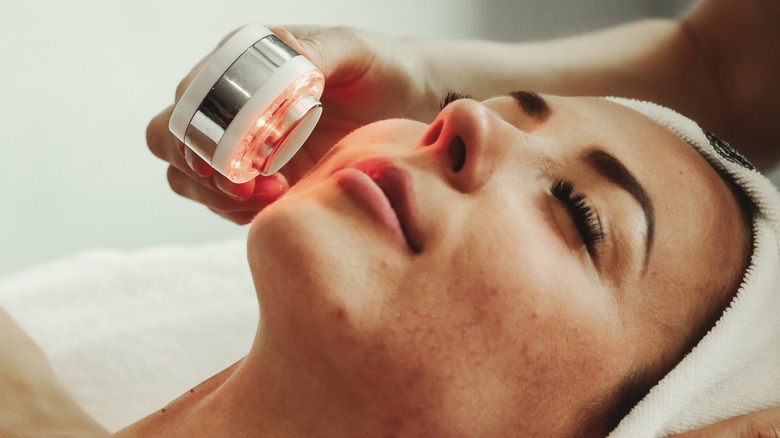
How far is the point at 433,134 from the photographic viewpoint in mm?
Answer: 856

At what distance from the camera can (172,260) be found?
1562mm

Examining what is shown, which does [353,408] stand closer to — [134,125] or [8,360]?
[8,360]

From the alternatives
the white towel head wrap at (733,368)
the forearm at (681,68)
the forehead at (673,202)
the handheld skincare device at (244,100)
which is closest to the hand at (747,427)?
the white towel head wrap at (733,368)

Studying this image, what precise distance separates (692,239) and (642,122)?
0.17 meters

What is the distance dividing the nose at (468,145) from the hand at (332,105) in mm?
257

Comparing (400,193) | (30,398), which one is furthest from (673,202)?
(30,398)

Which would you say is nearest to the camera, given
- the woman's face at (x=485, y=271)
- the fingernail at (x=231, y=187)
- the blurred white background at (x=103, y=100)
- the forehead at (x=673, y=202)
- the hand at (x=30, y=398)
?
the woman's face at (x=485, y=271)

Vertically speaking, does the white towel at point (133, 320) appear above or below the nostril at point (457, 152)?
below

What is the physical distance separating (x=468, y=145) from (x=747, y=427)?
43 cm

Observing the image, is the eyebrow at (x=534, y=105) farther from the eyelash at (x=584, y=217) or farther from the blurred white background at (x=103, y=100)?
the blurred white background at (x=103, y=100)

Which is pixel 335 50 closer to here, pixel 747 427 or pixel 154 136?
pixel 154 136

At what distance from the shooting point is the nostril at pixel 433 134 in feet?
2.80

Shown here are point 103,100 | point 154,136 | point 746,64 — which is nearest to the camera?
point 154,136

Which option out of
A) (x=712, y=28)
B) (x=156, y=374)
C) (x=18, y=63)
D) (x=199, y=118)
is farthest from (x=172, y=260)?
(x=712, y=28)
